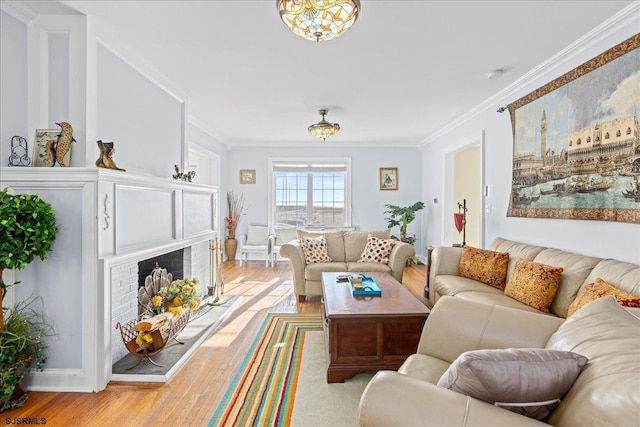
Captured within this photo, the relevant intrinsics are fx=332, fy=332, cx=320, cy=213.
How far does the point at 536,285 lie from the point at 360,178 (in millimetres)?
5045

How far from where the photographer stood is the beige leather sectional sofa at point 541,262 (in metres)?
2.18

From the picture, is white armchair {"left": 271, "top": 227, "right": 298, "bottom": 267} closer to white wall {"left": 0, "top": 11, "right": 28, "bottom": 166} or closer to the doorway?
the doorway

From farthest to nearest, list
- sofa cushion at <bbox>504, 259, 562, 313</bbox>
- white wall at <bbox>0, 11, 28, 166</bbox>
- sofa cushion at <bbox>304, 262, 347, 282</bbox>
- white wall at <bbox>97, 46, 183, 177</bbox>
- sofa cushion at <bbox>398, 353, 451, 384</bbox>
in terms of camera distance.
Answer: sofa cushion at <bbox>304, 262, 347, 282</bbox>
white wall at <bbox>97, 46, 183, 177</bbox>
sofa cushion at <bbox>504, 259, 562, 313</bbox>
white wall at <bbox>0, 11, 28, 166</bbox>
sofa cushion at <bbox>398, 353, 451, 384</bbox>

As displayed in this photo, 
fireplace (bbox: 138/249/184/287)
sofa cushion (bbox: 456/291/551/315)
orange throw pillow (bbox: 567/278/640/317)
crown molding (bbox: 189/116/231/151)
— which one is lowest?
sofa cushion (bbox: 456/291/551/315)

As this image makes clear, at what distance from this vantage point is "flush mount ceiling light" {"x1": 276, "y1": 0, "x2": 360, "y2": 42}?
1812 mm

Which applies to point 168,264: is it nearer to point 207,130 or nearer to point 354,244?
point 354,244

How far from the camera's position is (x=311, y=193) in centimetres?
742

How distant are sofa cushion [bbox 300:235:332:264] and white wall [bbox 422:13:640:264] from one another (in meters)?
2.17

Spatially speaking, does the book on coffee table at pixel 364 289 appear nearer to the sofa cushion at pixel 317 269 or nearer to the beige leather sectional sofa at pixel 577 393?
the sofa cushion at pixel 317 269

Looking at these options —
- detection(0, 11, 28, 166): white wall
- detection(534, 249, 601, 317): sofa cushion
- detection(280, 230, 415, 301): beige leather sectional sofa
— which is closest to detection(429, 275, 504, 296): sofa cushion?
detection(534, 249, 601, 317): sofa cushion

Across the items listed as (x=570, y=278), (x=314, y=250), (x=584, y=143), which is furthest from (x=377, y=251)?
(x=584, y=143)

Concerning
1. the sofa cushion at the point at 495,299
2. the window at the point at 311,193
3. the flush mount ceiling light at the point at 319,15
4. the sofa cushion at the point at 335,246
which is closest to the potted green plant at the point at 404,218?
the window at the point at 311,193

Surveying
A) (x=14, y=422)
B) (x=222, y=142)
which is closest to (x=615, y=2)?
(x=14, y=422)

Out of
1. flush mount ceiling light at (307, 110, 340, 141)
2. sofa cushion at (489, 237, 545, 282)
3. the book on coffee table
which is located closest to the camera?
the book on coffee table
